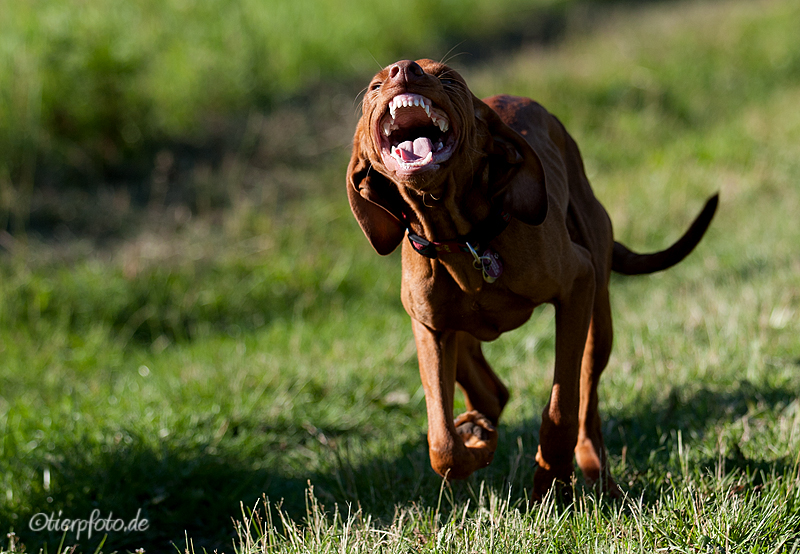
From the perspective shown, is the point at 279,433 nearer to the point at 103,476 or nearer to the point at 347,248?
the point at 103,476

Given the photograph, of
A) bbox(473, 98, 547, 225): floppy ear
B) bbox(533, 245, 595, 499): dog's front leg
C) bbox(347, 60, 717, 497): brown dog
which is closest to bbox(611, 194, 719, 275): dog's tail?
bbox(347, 60, 717, 497): brown dog

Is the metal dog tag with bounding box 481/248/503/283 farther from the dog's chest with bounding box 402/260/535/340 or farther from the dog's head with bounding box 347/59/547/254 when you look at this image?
the dog's head with bounding box 347/59/547/254

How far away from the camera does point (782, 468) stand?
306 cm

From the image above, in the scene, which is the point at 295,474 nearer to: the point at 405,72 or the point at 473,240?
the point at 473,240

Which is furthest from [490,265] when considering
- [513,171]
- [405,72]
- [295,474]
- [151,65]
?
[151,65]

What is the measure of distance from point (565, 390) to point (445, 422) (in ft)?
1.49

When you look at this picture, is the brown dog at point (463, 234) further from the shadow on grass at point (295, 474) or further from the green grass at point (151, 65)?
the green grass at point (151, 65)

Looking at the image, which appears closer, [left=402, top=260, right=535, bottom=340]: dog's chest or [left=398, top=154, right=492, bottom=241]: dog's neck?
[left=398, top=154, right=492, bottom=241]: dog's neck

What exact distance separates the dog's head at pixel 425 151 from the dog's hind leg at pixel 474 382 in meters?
0.83

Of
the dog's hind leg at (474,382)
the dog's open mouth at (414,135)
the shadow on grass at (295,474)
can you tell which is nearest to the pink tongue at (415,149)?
the dog's open mouth at (414,135)

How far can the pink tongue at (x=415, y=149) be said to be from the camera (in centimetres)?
251

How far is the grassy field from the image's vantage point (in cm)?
299

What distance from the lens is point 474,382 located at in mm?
3557

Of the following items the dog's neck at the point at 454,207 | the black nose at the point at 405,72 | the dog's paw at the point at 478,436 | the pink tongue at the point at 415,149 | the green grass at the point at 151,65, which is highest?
the green grass at the point at 151,65
